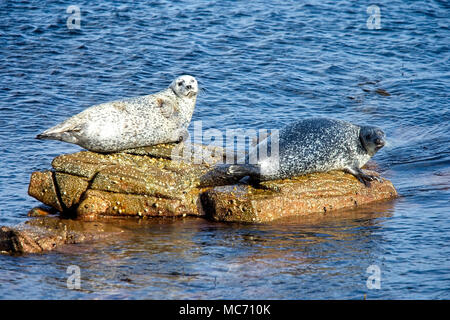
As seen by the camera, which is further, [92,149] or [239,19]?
[239,19]

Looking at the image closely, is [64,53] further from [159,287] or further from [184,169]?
[159,287]

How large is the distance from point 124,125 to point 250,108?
4347mm

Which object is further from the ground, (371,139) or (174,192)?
(371,139)

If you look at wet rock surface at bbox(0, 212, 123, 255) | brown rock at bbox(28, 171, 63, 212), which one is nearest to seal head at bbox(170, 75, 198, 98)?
brown rock at bbox(28, 171, 63, 212)

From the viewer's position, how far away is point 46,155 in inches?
369

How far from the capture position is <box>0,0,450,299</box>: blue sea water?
5648 mm

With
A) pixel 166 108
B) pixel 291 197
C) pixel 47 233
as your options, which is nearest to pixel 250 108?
pixel 166 108

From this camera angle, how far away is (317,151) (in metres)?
7.66

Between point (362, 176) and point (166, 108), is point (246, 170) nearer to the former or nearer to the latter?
point (362, 176)

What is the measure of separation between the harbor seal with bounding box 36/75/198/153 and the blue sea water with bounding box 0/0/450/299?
1.04 metres

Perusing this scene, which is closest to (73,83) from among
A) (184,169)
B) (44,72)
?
(44,72)

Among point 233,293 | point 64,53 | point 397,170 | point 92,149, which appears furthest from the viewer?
point 64,53

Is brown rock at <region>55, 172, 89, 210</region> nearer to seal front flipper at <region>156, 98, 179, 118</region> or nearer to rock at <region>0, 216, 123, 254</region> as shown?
rock at <region>0, 216, 123, 254</region>

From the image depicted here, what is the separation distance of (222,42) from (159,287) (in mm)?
10051
